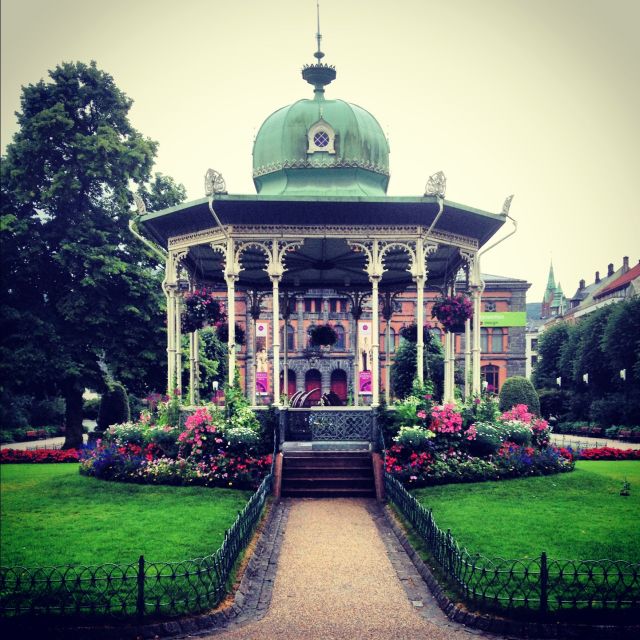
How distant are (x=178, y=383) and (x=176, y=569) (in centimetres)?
1016

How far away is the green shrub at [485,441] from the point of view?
1611cm

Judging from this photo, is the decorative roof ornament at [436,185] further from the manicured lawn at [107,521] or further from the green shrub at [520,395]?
the green shrub at [520,395]

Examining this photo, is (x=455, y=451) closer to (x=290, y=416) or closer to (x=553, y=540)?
(x=290, y=416)

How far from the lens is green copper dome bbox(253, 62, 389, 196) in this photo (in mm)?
18703

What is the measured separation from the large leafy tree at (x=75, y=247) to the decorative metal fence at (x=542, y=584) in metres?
18.5

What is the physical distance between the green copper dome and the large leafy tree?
862 cm

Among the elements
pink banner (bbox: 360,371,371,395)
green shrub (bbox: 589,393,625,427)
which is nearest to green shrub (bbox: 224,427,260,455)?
green shrub (bbox: 589,393,625,427)

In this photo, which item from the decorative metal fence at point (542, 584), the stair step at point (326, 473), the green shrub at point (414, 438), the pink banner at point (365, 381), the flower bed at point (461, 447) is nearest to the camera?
the decorative metal fence at point (542, 584)

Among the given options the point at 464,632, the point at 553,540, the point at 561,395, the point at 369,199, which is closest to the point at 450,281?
the point at 369,199

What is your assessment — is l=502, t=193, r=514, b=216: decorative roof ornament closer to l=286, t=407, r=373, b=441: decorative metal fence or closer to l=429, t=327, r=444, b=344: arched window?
l=286, t=407, r=373, b=441: decorative metal fence

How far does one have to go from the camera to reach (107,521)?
12102mm

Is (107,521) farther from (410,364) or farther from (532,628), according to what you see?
(410,364)

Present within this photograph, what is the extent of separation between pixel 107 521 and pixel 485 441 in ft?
28.8

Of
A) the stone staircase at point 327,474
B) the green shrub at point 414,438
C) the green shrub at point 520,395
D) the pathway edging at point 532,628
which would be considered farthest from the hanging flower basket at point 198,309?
the green shrub at point 520,395
